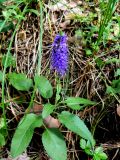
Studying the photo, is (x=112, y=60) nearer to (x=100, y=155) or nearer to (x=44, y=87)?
(x=44, y=87)

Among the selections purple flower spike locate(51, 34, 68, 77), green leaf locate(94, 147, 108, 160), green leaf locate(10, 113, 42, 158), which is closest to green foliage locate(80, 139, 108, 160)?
green leaf locate(94, 147, 108, 160)

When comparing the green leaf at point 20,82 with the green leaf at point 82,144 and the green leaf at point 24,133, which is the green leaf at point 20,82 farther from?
the green leaf at point 82,144

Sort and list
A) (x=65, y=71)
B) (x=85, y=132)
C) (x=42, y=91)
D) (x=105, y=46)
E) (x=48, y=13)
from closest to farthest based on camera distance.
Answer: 1. (x=85, y=132)
2. (x=42, y=91)
3. (x=65, y=71)
4. (x=105, y=46)
5. (x=48, y=13)

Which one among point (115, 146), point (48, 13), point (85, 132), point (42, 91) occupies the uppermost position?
point (48, 13)

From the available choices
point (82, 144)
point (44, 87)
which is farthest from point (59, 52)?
point (82, 144)

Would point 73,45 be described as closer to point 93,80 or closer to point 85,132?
point 93,80

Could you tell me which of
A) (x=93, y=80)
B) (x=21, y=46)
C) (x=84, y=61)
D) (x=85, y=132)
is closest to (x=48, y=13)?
(x=21, y=46)

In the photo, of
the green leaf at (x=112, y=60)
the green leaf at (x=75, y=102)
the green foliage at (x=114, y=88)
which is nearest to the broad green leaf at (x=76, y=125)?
the green leaf at (x=75, y=102)
